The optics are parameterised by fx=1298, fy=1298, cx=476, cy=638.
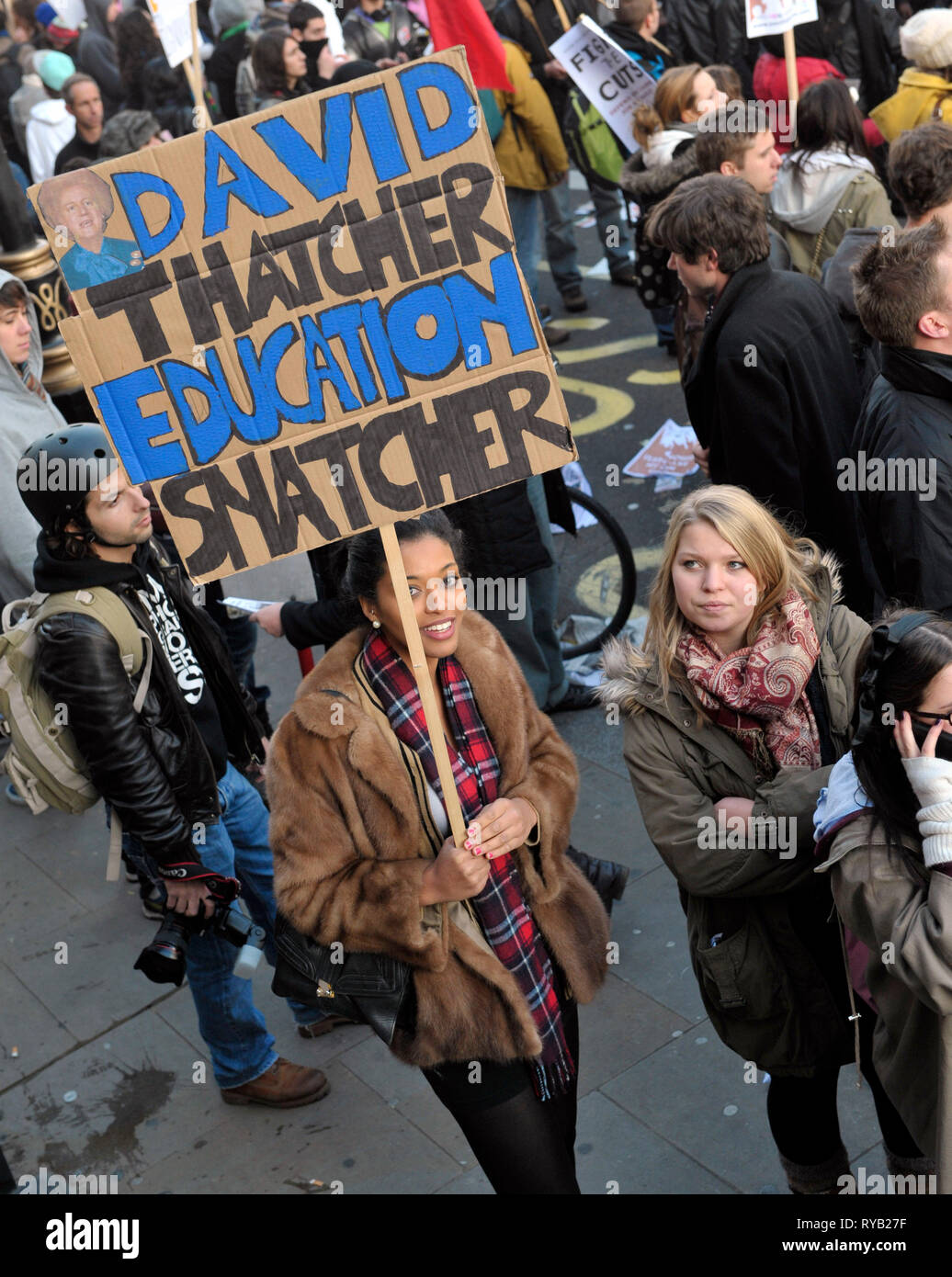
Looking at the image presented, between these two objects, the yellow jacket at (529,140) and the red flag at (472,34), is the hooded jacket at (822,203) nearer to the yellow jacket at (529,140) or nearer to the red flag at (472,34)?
the red flag at (472,34)

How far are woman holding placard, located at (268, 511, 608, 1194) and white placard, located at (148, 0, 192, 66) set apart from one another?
5527 millimetres

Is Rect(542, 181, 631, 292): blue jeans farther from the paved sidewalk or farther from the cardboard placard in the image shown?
the cardboard placard

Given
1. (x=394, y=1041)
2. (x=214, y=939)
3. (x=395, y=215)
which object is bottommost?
(x=214, y=939)

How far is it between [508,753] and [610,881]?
64.9 inches

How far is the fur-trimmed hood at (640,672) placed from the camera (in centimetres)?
301

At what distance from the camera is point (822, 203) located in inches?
235

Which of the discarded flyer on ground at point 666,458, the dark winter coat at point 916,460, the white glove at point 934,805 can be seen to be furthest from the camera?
the discarded flyer on ground at point 666,458

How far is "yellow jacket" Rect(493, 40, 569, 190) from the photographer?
888 centimetres

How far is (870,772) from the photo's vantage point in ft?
8.39

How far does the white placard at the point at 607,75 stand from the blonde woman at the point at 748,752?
5119 millimetres

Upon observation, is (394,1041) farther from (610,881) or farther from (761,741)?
(610,881)

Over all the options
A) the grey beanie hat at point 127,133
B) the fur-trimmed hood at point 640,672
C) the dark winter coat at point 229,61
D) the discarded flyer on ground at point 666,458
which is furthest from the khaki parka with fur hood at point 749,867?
the dark winter coat at point 229,61

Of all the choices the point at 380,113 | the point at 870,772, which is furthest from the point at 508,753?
the point at 380,113

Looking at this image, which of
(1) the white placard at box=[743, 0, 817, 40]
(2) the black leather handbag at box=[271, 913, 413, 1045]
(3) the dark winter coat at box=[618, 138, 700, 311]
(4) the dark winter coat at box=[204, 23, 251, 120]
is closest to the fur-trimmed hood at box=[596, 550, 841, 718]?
(2) the black leather handbag at box=[271, 913, 413, 1045]
